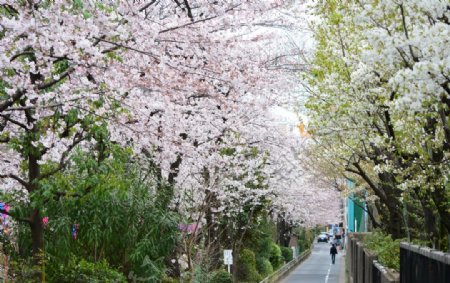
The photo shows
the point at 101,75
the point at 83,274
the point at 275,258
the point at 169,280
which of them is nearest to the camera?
the point at 101,75

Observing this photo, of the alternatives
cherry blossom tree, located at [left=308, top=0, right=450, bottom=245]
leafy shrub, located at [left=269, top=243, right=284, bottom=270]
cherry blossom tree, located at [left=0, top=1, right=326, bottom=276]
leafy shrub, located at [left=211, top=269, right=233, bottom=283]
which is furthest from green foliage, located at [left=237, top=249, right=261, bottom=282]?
cherry blossom tree, located at [left=0, top=1, right=326, bottom=276]

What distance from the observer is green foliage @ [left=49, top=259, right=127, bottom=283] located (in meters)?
10.9

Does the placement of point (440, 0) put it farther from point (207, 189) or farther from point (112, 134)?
point (207, 189)

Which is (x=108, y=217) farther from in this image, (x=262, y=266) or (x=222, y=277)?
(x=262, y=266)

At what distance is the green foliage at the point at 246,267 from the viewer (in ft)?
97.1

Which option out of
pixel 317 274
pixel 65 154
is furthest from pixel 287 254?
pixel 65 154

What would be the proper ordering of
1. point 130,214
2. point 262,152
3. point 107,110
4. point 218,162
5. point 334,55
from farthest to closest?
point 262,152, point 218,162, point 334,55, point 130,214, point 107,110

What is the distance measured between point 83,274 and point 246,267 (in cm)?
1934

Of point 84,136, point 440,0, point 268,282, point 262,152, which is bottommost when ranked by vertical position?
point 268,282

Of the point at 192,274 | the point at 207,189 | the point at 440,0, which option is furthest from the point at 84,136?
the point at 207,189

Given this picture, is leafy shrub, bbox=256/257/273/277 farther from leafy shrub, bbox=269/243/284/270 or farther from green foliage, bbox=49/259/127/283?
green foliage, bbox=49/259/127/283

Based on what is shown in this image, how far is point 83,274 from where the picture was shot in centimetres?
1095

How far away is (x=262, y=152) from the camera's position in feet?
76.7

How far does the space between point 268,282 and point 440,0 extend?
28051 millimetres
